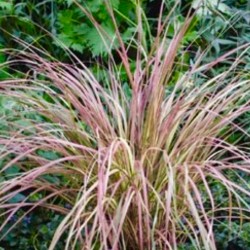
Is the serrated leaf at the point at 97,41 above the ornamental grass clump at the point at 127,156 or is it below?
below

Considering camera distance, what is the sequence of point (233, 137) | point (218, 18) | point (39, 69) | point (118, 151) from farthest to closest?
point (218, 18) → point (233, 137) → point (39, 69) → point (118, 151)

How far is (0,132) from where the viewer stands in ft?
7.27

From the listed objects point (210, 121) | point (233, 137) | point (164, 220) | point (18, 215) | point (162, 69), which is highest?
point (162, 69)

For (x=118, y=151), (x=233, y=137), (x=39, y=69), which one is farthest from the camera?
(x=233, y=137)

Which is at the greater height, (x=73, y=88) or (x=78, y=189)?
(x=73, y=88)

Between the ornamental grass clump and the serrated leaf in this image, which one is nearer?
the ornamental grass clump

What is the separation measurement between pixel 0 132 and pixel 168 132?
1.84 feet

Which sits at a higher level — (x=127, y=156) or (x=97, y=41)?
(x=127, y=156)

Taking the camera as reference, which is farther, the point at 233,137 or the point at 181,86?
the point at 233,137

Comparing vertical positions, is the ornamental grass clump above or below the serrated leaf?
above

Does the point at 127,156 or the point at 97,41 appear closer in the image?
the point at 127,156

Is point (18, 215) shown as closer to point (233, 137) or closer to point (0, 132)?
point (0, 132)

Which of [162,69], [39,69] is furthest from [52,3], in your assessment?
[162,69]

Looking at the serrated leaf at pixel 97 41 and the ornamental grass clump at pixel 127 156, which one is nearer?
the ornamental grass clump at pixel 127 156
